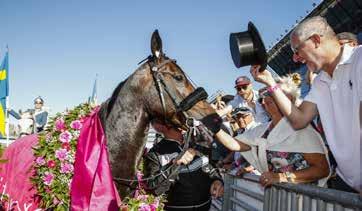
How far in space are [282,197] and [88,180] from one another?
1.64 meters

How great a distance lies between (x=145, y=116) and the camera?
11.4ft

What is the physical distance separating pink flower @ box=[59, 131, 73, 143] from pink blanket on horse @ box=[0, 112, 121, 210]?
0.17m

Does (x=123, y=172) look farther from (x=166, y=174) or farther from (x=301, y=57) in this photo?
(x=301, y=57)

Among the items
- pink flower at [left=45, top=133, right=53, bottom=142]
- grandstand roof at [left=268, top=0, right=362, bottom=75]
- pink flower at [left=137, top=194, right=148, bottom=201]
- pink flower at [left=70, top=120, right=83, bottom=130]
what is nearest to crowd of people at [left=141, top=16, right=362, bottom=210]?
pink flower at [left=137, top=194, right=148, bottom=201]

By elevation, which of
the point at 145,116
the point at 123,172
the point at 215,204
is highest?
Result: the point at 145,116

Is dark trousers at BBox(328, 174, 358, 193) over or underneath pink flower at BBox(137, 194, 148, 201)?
over

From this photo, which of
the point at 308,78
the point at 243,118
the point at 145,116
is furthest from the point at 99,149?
the point at 308,78

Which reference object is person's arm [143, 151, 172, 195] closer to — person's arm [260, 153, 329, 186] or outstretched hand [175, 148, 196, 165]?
outstretched hand [175, 148, 196, 165]

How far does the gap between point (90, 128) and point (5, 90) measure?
8.84 m

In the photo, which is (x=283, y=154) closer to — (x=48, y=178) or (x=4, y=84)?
(x=48, y=178)

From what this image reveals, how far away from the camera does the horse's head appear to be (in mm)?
3482

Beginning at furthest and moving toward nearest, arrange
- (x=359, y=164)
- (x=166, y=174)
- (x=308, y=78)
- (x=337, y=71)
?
(x=308, y=78) < (x=166, y=174) < (x=337, y=71) < (x=359, y=164)

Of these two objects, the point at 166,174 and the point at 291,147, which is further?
the point at 166,174

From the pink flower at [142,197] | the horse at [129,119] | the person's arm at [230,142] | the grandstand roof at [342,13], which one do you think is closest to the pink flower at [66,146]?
the horse at [129,119]
